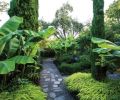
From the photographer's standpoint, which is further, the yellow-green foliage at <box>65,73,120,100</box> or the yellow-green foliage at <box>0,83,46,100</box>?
the yellow-green foliage at <box>65,73,120,100</box>

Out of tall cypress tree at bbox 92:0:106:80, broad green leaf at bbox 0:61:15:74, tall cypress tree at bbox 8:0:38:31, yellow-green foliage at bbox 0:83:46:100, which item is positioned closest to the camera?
broad green leaf at bbox 0:61:15:74

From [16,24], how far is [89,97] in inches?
116

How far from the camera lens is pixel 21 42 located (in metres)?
8.17

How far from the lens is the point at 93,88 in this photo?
8.09m

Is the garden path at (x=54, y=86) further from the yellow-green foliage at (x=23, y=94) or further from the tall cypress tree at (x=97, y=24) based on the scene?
the yellow-green foliage at (x=23, y=94)

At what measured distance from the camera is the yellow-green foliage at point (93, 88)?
24.2 feet

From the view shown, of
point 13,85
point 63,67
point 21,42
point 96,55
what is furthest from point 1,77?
point 63,67

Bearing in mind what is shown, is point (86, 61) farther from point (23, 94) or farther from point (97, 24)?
point (23, 94)

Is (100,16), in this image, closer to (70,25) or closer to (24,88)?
(24,88)

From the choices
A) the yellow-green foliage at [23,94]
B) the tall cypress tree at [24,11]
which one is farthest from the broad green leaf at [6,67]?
the tall cypress tree at [24,11]

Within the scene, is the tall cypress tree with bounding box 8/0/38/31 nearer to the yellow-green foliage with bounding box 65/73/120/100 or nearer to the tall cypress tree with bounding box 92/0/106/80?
the tall cypress tree with bounding box 92/0/106/80

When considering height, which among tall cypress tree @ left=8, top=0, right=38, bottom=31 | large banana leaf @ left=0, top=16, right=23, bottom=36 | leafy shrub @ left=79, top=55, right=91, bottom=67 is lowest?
leafy shrub @ left=79, top=55, right=91, bottom=67

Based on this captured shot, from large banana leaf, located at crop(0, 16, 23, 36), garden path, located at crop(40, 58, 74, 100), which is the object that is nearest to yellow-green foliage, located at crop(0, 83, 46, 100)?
garden path, located at crop(40, 58, 74, 100)

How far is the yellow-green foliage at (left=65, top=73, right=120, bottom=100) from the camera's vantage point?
7.39 meters
